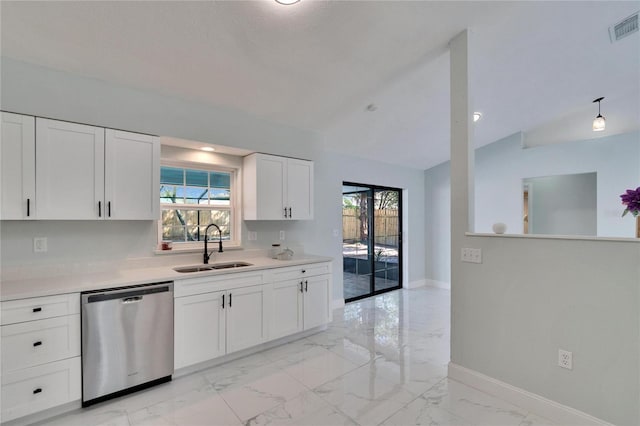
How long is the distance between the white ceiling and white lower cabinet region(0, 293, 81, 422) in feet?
6.14

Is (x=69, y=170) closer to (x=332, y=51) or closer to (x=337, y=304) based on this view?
(x=332, y=51)

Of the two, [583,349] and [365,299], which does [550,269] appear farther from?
[365,299]

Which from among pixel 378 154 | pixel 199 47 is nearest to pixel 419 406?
pixel 199 47

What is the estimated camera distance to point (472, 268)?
249 cm

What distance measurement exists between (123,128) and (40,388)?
2072mm

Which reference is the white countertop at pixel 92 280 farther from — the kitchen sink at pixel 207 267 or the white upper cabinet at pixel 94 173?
the white upper cabinet at pixel 94 173

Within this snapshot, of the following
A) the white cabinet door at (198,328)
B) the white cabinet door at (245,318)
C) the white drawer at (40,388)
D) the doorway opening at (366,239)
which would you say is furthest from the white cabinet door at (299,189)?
the white drawer at (40,388)

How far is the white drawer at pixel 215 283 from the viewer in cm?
254

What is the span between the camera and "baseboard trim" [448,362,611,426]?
1.90 metres

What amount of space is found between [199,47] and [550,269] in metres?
3.11

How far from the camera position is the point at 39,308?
1.96 m

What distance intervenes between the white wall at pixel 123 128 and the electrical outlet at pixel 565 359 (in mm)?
2906

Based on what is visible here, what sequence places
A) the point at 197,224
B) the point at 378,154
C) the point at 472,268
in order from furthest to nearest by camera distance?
the point at 378,154 < the point at 197,224 < the point at 472,268

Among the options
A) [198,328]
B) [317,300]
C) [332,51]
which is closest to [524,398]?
[317,300]
